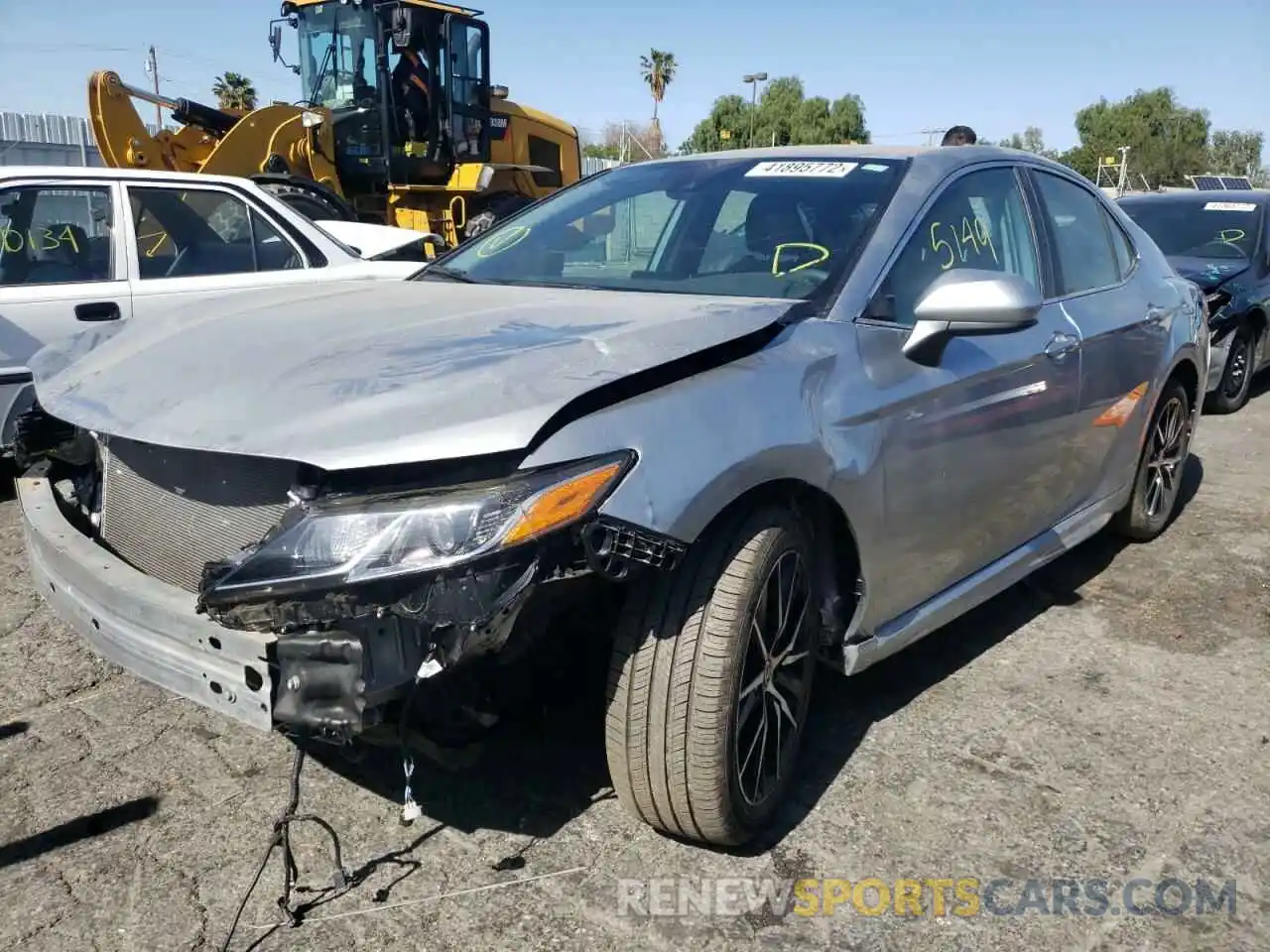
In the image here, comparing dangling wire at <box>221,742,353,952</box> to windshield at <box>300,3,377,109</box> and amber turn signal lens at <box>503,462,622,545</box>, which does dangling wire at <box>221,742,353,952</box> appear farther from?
windshield at <box>300,3,377,109</box>

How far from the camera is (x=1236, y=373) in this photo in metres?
8.19

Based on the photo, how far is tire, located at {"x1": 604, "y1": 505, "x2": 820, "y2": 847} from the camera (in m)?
2.20

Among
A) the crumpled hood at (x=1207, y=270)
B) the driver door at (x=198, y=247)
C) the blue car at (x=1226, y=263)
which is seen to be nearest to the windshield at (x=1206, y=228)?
the blue car at (x=1226, y=263)

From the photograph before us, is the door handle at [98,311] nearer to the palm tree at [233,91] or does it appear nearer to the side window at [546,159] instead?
the side window at [546,159]

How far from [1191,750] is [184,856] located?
2.62 metres

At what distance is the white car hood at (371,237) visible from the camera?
275 inches

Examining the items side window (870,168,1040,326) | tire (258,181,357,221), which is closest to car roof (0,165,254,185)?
tire (258,181,357,221)

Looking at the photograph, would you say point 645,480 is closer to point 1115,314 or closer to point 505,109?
point 1115,314

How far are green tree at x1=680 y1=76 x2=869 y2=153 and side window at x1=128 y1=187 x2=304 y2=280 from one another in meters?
56.7

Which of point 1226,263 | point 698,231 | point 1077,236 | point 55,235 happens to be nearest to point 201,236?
point 55,235

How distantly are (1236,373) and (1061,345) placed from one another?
5.79 metres

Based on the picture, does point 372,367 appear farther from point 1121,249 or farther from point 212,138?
point 212,138

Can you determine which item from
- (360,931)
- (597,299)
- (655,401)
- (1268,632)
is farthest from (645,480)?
(1268,632)

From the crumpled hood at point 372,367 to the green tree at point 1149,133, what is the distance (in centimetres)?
5886
